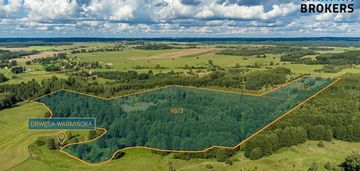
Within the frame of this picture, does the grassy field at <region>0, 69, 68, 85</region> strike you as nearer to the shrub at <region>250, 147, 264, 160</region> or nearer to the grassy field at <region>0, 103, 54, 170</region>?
the grassy field at <region>0, 103, 54, 170</region>

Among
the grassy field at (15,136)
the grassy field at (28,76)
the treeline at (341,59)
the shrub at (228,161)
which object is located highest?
the treeline at (341,59)

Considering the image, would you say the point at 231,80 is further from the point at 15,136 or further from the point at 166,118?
the point at 15,136

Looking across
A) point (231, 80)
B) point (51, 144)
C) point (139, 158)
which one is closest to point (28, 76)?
point (51, 144)

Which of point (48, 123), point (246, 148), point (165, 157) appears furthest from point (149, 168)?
point (48, 123)

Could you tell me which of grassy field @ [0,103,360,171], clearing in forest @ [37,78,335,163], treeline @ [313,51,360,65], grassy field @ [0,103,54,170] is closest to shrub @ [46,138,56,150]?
grassy field @ [0,103,360,171]

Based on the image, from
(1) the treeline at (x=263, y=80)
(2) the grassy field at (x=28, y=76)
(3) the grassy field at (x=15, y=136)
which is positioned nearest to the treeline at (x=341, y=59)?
(1) the treeline at (x=263, y=80)

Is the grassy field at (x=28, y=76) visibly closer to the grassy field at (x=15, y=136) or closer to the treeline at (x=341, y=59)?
the grassy field at (x=15, y=136)
